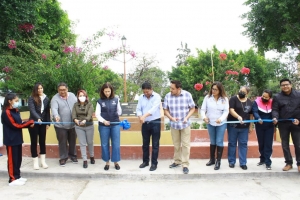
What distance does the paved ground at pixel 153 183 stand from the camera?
13.6ft

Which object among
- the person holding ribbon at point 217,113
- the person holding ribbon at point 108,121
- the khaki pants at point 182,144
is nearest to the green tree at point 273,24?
the person holding ribbon at point 217,113

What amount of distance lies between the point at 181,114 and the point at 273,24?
10865 mm

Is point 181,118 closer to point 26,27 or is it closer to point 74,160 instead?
point 74,160

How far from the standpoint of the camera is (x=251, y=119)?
538 centimetres

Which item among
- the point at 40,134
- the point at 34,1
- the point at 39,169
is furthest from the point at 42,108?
the point at 34,1

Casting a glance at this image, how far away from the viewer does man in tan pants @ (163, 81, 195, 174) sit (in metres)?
5.04

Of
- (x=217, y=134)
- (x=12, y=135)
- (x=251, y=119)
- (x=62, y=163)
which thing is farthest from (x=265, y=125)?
(x=12, y=135)

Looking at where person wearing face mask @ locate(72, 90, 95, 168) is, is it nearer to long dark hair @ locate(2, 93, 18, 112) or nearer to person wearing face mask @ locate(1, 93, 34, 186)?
person wearing face mask @ locate(1, 93, 34, 186)

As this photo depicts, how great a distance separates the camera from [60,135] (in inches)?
217

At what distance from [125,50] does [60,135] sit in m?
4.05

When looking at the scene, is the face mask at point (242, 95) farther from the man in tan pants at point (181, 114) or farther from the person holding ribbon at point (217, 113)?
the man in tan pants at point (181, 114)

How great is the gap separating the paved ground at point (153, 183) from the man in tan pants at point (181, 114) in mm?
381

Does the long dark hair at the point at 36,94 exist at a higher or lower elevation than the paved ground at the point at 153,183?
higher

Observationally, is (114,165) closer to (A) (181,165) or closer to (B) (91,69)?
(A) (181,165)
